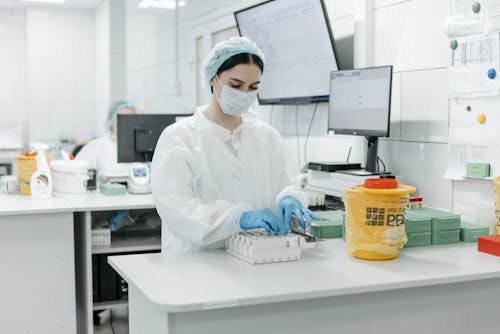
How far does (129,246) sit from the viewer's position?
11.0 ft

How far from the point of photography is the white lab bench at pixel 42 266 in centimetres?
292

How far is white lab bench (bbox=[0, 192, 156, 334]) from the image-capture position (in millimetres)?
2920

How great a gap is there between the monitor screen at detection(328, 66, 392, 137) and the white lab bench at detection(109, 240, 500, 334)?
2.72 ft

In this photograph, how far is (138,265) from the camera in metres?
1.78

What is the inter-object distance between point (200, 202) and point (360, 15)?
1427mm

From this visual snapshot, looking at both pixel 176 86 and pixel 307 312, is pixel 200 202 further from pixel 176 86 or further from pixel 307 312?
pixel 176 86

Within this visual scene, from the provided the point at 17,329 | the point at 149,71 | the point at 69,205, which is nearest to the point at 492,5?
the point at 69,205

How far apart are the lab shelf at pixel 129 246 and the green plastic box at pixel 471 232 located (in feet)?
5.97

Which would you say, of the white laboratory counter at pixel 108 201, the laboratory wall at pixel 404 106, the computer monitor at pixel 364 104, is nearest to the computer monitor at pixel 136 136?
the white laboratory counter at pixel 108 201

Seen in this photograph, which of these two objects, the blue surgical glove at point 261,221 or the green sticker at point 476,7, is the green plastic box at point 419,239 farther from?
the green sticker at point 476,7

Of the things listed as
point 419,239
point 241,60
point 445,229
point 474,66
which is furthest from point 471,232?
point 241,60

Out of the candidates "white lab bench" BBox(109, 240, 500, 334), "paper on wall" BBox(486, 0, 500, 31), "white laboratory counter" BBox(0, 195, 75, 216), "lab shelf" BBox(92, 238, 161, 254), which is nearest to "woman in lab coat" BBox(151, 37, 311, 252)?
"white lab bench" BBox(109, 240, 500, 334)

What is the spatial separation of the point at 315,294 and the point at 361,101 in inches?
54.5

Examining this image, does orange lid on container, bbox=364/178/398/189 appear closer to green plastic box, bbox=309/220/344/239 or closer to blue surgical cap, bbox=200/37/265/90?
green plastic box, bbox=309/220/344/239
